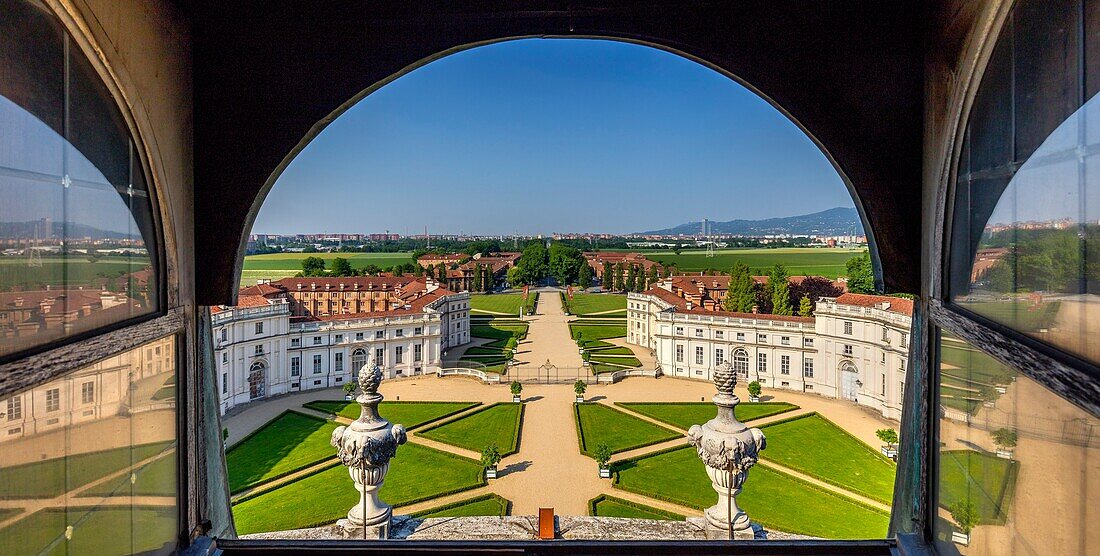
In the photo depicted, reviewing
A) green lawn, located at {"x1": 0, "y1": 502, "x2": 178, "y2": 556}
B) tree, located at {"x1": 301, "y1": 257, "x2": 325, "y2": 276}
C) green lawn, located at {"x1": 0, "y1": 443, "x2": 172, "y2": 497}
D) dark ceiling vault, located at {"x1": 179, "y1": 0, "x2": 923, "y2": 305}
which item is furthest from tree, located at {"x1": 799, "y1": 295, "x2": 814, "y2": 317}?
tree, located at {"x1": 301, "y1": 257, "x2": 325, "y2": 276}

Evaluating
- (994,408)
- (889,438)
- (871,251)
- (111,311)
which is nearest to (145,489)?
(111,311)

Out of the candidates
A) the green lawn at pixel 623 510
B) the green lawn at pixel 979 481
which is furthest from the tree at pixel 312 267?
the green lawn at pixel 979 481

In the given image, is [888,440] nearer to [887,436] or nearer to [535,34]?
[887,436]

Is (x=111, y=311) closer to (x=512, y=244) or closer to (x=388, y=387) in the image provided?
(x=388, y=387)

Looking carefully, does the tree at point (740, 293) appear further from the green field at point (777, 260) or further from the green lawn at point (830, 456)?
the green lawn at point (830, 456)

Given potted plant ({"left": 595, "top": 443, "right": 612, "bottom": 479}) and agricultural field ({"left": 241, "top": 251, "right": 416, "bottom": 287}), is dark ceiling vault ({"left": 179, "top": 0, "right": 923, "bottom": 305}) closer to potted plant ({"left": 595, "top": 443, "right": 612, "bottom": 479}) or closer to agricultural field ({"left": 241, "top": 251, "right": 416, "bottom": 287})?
potted plant ({"left": 595, "top": 443, "right": 612, "bottom": 479})

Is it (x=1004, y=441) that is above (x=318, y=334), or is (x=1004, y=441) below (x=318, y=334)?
above

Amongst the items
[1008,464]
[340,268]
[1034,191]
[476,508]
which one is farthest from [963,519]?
[340,268]
